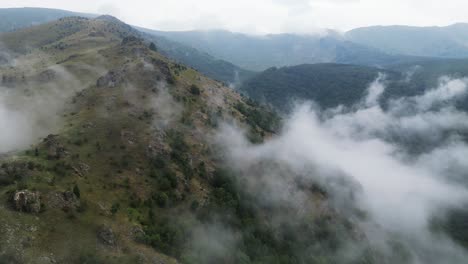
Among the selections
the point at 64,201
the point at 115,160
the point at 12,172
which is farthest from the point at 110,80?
the point at 64,201

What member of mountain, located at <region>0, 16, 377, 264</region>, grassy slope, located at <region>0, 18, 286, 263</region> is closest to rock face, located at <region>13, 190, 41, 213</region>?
mountain, located at <region>0, 16, 377, 264</region>

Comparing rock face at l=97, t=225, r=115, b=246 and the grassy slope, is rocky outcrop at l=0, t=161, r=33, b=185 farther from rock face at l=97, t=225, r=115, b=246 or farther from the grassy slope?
rock face at l=97, t=225, r=115, b=246

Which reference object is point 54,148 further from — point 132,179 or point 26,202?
point 26,202

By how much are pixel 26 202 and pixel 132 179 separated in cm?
2841

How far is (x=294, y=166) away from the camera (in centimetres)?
14275

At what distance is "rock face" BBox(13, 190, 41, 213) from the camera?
194ft

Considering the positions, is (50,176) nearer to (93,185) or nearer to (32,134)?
(93,185)

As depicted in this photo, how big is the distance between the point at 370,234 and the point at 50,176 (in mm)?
120225

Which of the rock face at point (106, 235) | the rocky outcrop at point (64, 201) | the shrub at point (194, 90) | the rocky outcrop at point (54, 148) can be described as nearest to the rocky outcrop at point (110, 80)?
the shrub at point (194, 90)

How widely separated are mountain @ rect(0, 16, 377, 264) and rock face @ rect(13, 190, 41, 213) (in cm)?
16

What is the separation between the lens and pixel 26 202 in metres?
59.8

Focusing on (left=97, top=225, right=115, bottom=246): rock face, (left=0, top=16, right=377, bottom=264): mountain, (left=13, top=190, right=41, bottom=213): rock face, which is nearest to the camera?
(left=13, top=190, right=41, bottom=213): rock face

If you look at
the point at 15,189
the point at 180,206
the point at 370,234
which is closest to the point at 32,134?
the point at 15,189

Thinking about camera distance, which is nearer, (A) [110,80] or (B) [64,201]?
(B) [64,201]
